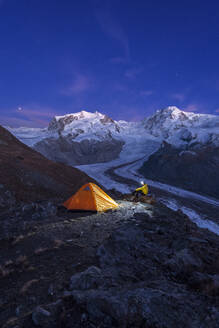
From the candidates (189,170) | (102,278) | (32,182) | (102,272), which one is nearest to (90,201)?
(102,272)

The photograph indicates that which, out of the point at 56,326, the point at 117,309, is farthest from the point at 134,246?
the point at 56,326

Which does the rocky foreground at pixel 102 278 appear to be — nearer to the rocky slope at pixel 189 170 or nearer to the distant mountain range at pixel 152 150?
the distant mountain range at pixel 152 150

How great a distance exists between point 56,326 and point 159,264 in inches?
128

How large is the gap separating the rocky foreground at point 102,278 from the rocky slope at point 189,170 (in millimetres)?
38815

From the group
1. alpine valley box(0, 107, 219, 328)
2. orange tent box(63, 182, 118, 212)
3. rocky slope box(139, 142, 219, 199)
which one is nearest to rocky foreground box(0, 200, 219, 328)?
alpine valley box(0, 107, 219, 328)

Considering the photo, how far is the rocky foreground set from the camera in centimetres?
299

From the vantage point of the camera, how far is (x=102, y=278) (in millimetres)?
4051

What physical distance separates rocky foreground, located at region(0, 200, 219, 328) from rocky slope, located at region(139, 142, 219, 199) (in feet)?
127

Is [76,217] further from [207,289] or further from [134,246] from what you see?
[207,289]

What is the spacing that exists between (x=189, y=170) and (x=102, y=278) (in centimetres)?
5682

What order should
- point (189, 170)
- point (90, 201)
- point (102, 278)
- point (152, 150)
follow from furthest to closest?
point (152, 150) → point (189, 170) → point (90, 201) → point (102, 278)

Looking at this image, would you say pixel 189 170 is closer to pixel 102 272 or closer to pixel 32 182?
pixel 32 182

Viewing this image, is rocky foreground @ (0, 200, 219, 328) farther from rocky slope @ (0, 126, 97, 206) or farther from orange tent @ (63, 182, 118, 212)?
rocky slope @ (0, 126, 97, 206)

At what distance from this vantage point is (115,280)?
162 inches
